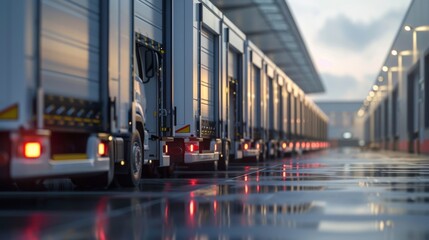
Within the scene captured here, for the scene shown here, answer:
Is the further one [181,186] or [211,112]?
[211,112]

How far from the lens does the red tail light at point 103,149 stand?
12125 mm

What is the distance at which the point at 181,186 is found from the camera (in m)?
15.5

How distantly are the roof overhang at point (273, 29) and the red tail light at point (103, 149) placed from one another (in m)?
33.1

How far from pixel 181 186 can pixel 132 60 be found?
9.66 feet

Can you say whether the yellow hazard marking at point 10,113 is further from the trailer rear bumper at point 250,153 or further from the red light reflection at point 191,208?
the trailer rear bumper at point 250,153

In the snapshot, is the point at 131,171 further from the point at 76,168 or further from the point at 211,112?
the point at 211,112

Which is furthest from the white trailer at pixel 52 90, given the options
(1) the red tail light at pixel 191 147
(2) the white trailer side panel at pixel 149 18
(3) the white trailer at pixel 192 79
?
(1) the red tail light at pixel 191 147

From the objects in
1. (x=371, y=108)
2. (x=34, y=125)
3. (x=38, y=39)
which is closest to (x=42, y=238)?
(x=34, y=125)

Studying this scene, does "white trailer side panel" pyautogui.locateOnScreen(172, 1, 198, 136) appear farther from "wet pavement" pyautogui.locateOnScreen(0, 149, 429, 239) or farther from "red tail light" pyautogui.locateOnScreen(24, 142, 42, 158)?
"red tail light" pyautogui.locateOnScreen(24, 142, 42, 158)

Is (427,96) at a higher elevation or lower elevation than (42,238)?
higher

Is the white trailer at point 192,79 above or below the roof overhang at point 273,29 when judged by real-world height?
below

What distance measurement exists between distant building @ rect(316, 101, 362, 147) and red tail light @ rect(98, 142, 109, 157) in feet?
458

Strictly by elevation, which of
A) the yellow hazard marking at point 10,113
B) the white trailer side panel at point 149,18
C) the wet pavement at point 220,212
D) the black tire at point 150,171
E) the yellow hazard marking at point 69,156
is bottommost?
the wet pavement at point 220,212

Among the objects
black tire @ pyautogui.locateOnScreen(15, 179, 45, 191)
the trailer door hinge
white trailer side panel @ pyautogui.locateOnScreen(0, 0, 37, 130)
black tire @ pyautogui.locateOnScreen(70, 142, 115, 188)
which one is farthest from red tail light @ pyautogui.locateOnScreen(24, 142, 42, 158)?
the trailer door hinge
